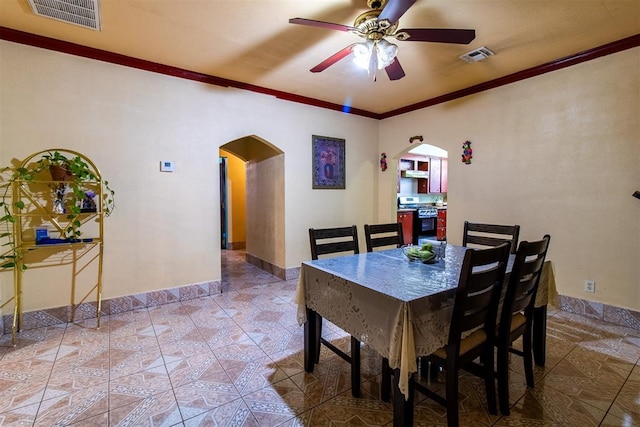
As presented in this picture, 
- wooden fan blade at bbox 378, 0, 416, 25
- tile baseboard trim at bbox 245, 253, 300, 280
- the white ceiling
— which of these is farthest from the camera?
tile baseboard trim at bbox 245, 253, 300, 280

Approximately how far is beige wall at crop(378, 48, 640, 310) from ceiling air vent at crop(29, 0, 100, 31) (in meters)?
4.08

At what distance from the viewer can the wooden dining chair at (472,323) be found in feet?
4.61

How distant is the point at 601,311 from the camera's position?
9.89ft

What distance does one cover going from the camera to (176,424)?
5.39ft

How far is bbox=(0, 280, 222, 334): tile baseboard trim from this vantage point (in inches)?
111

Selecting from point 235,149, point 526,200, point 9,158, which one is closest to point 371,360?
point 526,200

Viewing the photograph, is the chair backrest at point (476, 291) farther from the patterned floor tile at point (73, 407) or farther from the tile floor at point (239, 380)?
the patterned floor tile at point (73, 407)

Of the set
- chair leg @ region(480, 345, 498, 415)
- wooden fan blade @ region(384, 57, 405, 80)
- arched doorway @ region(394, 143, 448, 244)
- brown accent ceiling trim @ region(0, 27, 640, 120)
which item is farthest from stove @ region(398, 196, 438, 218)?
chair leg @ region(480, 345, 498, 415)

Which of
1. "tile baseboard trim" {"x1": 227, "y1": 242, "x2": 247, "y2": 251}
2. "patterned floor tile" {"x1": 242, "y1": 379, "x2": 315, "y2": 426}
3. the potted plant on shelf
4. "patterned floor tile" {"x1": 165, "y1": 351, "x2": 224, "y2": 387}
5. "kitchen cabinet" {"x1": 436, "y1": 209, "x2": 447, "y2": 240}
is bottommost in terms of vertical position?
"patterned floor tile" {"x1": 165, "y1": 351, "x2": 224, "y2": 387}

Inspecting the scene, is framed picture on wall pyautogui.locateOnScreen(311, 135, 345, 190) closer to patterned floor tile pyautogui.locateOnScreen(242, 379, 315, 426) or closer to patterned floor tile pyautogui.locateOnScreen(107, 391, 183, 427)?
patterned floor tile pyautogui.locateOnScreen(242, 379, 315, 426)

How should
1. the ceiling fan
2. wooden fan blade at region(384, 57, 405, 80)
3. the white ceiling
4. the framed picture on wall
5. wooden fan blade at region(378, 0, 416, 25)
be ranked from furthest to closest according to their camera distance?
the framed picture on wall → wooden fan blade at region(384, 57, 405, 80) → the white ceiling → the ceiling fan → wooden fan blade at region(378, 0, 416, 25)

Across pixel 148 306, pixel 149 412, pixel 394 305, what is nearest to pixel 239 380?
pixel 149 412

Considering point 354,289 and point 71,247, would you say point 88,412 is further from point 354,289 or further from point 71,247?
point 71,247

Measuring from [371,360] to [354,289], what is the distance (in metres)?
0.96
